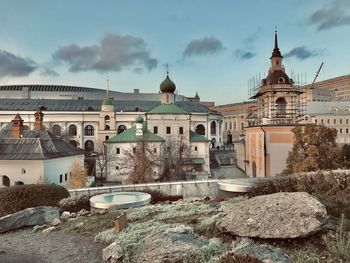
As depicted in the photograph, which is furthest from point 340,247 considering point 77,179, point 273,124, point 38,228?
point 273,124

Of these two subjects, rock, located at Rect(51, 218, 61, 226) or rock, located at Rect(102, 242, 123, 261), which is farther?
rock, located at Rect(51, 218, 61, 226)

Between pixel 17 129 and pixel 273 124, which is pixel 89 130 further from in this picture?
pixel 273 124

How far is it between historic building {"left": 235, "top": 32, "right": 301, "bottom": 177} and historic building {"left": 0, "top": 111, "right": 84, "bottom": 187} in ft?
54.4

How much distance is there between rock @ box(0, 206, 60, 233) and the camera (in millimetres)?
10375

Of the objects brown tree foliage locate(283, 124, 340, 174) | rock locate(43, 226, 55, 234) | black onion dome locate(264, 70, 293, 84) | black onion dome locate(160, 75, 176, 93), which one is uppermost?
black onion dome locate(160, 75, 176, 93)

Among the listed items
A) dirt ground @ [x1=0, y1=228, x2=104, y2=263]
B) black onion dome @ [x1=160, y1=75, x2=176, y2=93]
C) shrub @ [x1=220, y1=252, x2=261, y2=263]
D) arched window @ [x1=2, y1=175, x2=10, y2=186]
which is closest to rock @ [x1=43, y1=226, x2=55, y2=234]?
dirt ground @ [x1=0, y1=228, x2=104, y2=263]

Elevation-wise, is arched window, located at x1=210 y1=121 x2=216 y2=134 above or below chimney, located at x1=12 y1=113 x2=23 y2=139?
above

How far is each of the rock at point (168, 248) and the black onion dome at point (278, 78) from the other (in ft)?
94.0

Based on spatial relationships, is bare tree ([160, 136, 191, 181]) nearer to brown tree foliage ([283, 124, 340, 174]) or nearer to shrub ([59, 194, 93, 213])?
brown tree foliage ([283, 124, 340, 174])

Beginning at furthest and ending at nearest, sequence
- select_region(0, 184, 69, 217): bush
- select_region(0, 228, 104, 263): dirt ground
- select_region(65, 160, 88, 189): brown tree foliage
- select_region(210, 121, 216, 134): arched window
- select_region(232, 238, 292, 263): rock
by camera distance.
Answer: select_region(210, 121, 216, 134): arched window, select_region(65, 160, 88, 189): brown tree foliage, select_region(0, 184, 69, 217): bush, select_region(0, 228, 104, 263): dirt ground, select_region(232, 238, 292, 263): rock

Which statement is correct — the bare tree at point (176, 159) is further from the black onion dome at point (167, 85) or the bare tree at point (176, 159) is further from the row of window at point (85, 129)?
the row of window at point (85, 129)

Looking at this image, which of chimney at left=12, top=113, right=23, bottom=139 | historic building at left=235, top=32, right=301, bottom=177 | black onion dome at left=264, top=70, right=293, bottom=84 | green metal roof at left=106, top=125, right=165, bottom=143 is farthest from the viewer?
green metal roof at left=106, top=125, right=165, bottom=143

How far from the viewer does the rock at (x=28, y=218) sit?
10.4 meters

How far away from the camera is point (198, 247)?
6414 mm
